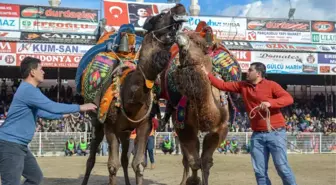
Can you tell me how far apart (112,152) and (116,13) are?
78.5 feet

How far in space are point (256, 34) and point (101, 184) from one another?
81.0 ft

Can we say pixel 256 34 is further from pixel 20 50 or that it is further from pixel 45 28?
pixel 20 50

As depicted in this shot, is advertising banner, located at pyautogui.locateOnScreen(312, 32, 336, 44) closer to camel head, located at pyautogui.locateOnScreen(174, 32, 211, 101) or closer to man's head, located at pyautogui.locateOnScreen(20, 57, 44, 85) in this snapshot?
camel head, located at pyautogui.locateOnScreen(174, 32, 211, 101)

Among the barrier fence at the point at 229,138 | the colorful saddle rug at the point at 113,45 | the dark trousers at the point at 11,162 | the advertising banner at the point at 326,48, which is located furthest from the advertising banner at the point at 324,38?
the dark trousers at the point at 11,162

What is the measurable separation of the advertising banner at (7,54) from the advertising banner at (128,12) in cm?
776

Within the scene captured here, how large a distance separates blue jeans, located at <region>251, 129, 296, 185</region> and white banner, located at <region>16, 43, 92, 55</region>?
62.6 ft

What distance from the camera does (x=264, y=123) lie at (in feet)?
20.9

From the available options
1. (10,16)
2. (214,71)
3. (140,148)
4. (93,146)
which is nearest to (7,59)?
(10,16)

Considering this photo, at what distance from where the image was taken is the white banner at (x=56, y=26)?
29.6 meters

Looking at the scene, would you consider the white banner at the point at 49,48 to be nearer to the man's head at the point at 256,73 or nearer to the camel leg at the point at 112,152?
the camel leg at the point at 112,152

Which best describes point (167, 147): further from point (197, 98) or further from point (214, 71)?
point (197, 98)

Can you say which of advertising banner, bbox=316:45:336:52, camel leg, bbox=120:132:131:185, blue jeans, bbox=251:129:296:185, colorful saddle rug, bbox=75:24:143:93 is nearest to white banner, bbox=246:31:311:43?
advertising banner, bbox=316:45:336:52

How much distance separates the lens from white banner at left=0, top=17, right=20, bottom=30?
97.8 ft

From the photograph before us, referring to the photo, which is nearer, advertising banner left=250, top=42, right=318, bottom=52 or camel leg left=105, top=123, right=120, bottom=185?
camel leg left=105, top=123, right=120, bottom=185
